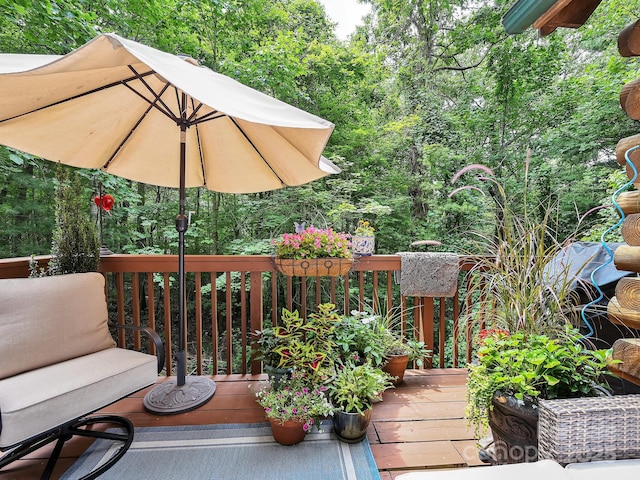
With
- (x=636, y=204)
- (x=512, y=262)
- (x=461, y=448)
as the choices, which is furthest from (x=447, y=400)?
(x=636, y=204)

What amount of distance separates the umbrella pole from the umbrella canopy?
1.15ft

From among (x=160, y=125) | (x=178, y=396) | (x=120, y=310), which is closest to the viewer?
(x=178, y=396)

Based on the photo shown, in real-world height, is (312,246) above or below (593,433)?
above

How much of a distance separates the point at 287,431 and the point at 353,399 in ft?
1.37

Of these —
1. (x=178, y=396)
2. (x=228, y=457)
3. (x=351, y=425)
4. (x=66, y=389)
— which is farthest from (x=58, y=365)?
(x=351, y=425)

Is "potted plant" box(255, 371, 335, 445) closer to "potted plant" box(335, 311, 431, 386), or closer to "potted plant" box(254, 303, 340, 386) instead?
"potted plant" box(254, 303, 340, 386)

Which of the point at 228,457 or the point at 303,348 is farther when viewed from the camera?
the point at 303,348

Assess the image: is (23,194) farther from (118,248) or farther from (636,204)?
(636,204)

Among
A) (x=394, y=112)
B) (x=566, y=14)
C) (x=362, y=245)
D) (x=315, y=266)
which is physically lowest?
(x=315, y=266)

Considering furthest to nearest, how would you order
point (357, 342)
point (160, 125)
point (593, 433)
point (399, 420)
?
point (160, 125) < point (357, 342) < point (399, 420) < point (593, 433)

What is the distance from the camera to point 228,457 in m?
1.64

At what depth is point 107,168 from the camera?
244 centimetres

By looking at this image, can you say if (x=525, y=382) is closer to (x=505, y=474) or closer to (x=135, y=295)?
(x=505, y=474)

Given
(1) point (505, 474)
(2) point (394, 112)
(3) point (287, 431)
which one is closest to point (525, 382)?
(1) point (505, 474)
